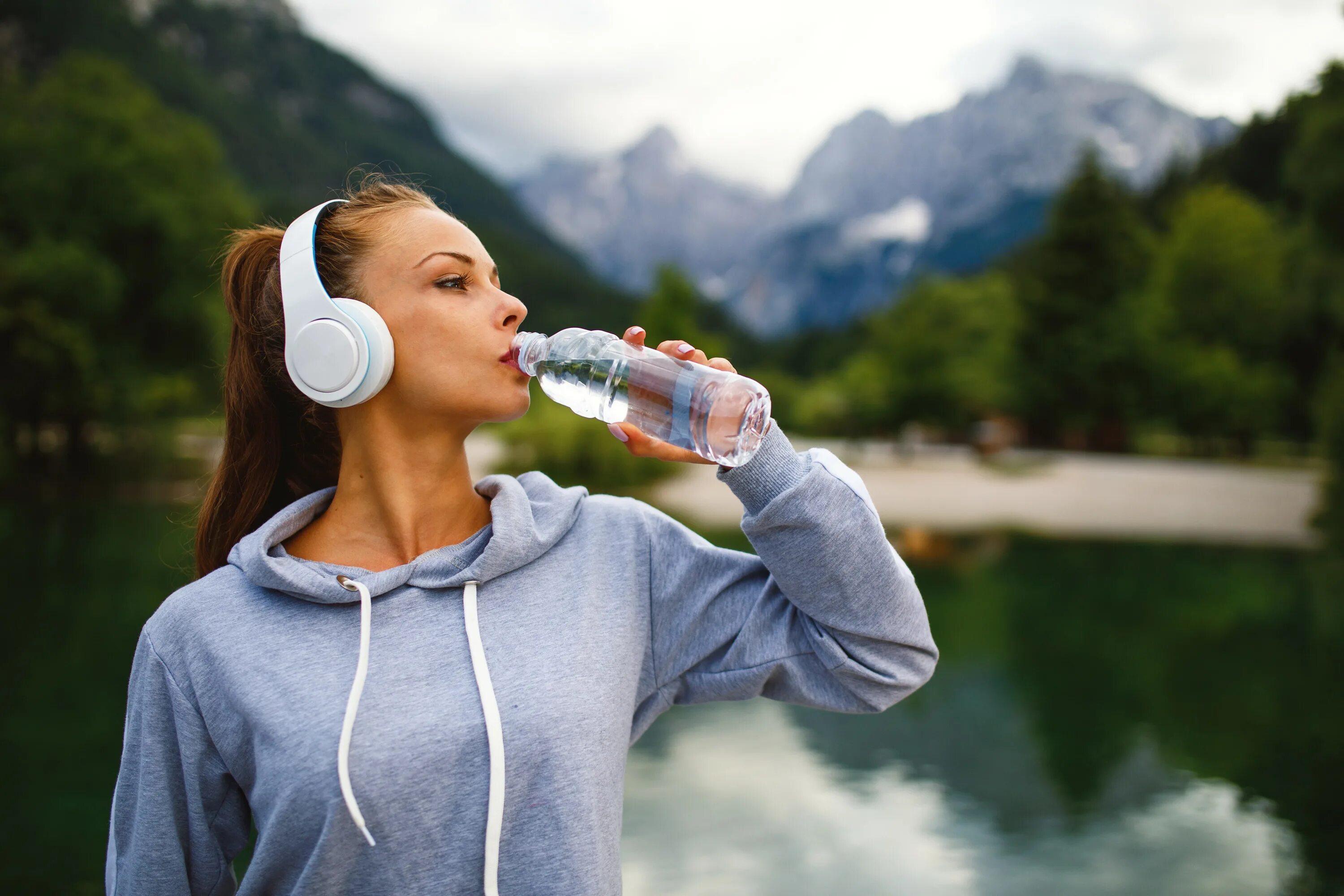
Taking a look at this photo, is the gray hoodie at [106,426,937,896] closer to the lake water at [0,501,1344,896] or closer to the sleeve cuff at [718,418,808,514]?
the sleeve cuff at [718,418,808,514]

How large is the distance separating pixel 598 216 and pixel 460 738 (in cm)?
5618

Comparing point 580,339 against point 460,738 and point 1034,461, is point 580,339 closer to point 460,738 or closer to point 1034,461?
point 460,738

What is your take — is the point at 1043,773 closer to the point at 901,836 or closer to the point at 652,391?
the point at 901,836

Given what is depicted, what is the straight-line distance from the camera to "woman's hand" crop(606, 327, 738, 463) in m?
1.05

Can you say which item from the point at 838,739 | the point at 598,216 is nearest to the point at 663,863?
the point at 838,739

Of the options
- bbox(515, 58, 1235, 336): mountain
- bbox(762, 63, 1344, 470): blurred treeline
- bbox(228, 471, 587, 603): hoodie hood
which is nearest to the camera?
bbox(228, 471, 587, 603): hoodie hood

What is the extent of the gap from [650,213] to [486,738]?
55000 millimetres

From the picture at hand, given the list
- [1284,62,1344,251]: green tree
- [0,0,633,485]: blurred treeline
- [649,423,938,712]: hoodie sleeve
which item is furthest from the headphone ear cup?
[1284,62,1344,251]: green tree

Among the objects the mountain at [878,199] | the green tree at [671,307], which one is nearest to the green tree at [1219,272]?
the mountain at [878,199]

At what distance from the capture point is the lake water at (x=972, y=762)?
143 inches

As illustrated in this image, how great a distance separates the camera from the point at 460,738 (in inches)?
37.8

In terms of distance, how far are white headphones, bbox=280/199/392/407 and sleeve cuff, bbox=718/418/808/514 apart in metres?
0.41

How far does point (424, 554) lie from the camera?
1106 mm

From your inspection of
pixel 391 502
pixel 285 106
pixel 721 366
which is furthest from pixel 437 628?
pixel 285 106
